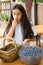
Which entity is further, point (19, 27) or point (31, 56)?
point (19, 27)

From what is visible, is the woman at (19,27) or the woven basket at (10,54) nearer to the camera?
the woven basket at (10,54)

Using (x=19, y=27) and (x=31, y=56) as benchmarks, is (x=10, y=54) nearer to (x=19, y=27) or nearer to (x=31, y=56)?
(x=31, y=56)

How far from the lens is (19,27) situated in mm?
2094

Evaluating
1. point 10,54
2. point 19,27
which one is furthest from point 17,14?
point 10,54

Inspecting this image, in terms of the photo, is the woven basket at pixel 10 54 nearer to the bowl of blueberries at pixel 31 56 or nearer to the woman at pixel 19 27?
the bowl of blueberries at pixel 31 56

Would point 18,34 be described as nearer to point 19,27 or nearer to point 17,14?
point 19,27

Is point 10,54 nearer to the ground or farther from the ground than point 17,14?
nearer to the ground

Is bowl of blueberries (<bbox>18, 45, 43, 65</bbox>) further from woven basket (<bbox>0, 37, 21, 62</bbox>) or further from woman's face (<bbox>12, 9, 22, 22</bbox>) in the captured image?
woman's face (<bbox>12, 9, 22, 22</bbox>)

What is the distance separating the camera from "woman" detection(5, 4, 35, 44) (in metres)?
2.04

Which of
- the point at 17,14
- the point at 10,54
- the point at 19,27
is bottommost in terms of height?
the point at 10,54

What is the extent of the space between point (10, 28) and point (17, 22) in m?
0.12

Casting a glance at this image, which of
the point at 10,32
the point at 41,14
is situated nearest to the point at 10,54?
the point at 10,32

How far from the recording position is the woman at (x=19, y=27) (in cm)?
204

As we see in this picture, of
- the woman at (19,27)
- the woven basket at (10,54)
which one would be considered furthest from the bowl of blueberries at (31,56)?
the woman at (19,27)
